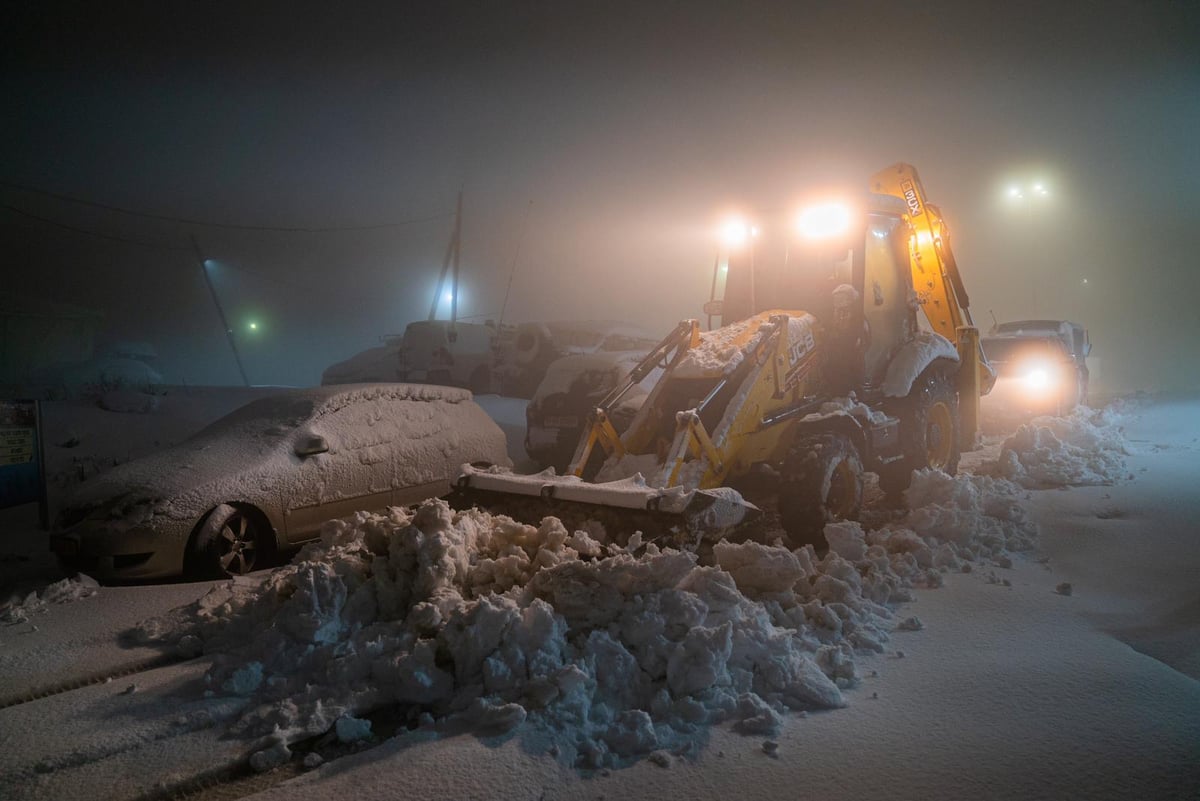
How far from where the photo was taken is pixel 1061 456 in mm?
8516

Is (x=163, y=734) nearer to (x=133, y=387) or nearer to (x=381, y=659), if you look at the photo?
(x=381, y=659)

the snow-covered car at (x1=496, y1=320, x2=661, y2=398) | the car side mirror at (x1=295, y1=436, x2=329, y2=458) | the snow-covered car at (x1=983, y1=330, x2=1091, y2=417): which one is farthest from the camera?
the snow-covered car at (x1=496, y1=320, x2=661, y2=398)

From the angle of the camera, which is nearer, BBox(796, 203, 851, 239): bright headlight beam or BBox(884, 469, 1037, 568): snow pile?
BBox(884, 469, 1037, 568): snow pile

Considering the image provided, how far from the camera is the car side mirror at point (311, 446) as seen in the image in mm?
6223

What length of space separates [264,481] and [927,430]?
715 cm

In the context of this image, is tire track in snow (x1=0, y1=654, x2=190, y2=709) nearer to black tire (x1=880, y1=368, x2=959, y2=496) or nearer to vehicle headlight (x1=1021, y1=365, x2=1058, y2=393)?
black tire (x1=880, y1=368, x2=959, y2=496)

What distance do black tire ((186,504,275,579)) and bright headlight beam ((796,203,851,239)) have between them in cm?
618

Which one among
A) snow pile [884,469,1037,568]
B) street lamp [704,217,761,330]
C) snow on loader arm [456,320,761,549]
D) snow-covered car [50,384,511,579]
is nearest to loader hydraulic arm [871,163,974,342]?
street lamp [704,217,761,330]

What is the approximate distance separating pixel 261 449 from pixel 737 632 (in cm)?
466

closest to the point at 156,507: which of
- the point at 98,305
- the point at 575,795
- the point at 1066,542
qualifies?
the point at 575,795

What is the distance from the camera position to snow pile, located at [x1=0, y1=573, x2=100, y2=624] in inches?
179

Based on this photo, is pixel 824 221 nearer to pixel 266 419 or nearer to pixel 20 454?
pixel 266 419

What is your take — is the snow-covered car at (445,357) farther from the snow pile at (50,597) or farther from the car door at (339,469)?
the snow pile at (50,597)

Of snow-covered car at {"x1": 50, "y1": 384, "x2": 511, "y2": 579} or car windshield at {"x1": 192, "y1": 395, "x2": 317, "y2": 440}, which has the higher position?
car windshield at {"x1": 192, "y1": 395, "x2": 317, "y2": 440}
